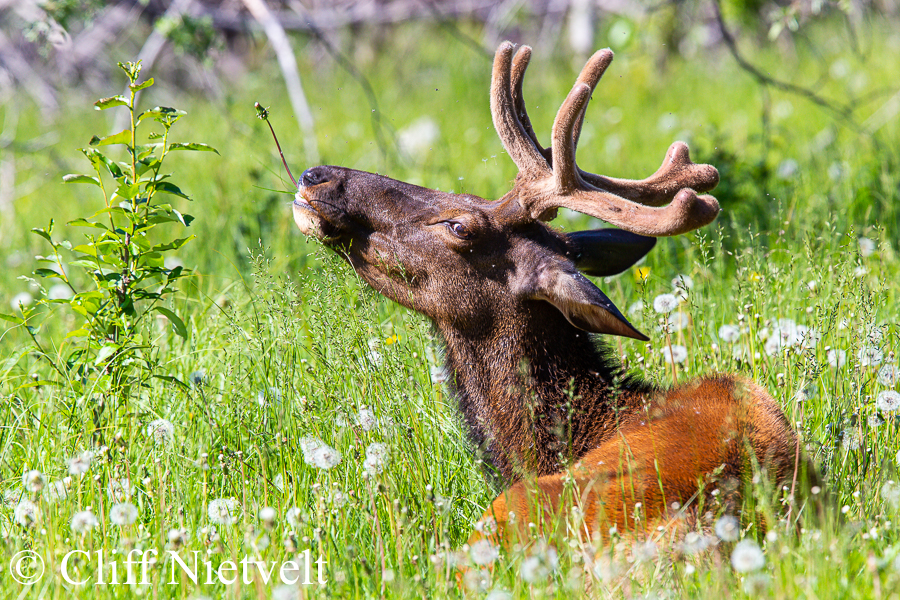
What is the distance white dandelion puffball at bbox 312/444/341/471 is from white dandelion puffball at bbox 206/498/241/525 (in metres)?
0.27

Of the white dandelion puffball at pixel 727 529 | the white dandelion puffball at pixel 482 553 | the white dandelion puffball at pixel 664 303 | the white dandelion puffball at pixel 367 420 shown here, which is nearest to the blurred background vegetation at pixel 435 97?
the white dandelion puffball at pixel 664 303

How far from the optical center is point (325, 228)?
336 cm

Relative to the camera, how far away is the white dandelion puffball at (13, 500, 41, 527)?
256 cm

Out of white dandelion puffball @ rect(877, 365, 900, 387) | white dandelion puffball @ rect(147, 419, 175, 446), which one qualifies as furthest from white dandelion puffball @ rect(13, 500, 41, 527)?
white dandelion puffball @ rect(877, 365, 900, 387)

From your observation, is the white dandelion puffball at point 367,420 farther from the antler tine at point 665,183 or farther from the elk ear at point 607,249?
the antler tine at point 665,183

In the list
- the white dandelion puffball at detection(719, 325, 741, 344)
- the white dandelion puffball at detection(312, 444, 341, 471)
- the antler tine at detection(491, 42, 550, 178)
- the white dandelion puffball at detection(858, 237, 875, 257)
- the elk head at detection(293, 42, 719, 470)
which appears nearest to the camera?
the white dandelion puffball at detection(312, 444, 341, 471)

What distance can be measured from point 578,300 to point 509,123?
0.80 m

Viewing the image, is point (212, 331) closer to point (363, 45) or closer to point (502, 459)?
point (502, 459)

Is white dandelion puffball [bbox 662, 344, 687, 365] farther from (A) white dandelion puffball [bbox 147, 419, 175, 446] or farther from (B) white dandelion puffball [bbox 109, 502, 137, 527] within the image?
(B) white dandelion puffball [bbox 109, 502, 137, 527]

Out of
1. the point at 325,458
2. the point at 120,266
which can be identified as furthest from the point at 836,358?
the point at 120,266

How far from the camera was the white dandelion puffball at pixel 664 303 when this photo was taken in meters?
3.76

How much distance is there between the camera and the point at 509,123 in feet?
11.1

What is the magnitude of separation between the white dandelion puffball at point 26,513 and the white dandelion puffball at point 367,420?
1.01 m

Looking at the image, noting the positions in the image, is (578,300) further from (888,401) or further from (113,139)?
(113,139)
